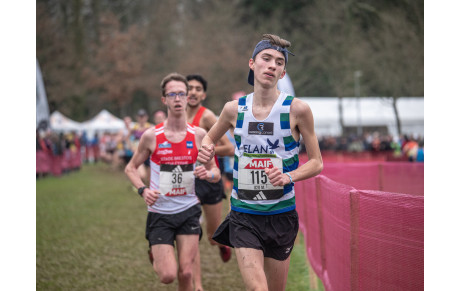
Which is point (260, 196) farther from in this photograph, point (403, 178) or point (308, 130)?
point (403, 178)

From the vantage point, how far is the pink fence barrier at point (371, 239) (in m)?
2.92

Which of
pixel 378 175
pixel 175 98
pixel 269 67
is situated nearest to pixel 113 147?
pixel 378 175

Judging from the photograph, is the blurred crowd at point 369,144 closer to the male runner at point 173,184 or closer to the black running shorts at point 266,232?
the male runner at point 173,184

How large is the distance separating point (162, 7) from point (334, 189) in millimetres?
42125

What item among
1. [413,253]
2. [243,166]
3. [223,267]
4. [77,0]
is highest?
[77,0]

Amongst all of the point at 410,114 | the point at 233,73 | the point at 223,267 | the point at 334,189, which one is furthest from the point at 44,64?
the point at 334,189

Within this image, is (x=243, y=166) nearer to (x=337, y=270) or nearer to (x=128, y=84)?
(x=337, y=270)

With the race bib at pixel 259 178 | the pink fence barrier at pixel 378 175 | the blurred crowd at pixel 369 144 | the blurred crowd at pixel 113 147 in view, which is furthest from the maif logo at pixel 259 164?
the blurred crowd at pixel 369 144

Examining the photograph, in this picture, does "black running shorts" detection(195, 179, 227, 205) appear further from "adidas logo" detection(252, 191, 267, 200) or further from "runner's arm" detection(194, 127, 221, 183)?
"adidas logo" detection(252, 191, 267, 200)

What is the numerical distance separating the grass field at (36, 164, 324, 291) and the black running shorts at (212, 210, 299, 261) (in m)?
2.40

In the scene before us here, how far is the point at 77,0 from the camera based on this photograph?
132 feet

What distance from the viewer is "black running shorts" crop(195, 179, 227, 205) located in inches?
244

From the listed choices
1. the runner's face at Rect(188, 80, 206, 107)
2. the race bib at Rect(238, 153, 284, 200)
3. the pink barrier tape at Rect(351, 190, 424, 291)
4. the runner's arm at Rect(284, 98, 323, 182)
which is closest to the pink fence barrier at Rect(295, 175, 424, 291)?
the pink barrier tape at Rect(351, 190, 424, 291)

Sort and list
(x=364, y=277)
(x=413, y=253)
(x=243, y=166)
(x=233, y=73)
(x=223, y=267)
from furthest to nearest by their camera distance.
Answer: (x=233, y=73) < (x=223, y=267) < (x=243, y=166) < (x=364, y=277) < (x=413, y=253)
